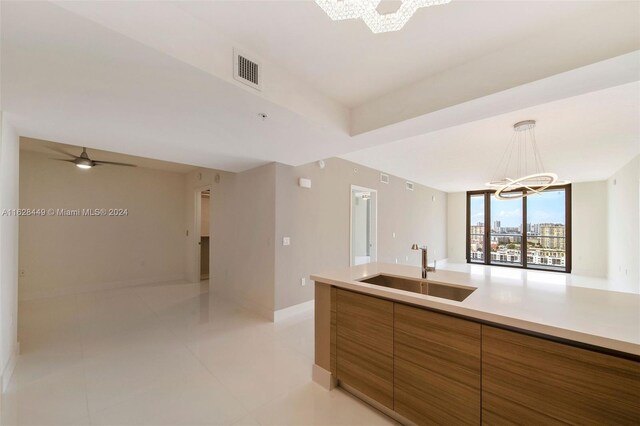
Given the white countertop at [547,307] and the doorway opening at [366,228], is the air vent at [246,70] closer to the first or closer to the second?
the white countertop at [547,307]

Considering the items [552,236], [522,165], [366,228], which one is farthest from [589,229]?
[366,228]

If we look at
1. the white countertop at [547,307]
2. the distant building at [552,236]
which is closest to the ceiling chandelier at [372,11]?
the white countertop at [547,307]

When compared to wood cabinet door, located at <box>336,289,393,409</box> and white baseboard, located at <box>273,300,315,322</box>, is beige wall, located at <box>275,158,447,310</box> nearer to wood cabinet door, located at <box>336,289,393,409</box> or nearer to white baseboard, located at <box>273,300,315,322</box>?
white baseboard, located at <box>273,300,315,322</box>

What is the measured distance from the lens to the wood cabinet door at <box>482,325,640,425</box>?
1.01 meters

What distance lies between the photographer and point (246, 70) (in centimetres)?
166

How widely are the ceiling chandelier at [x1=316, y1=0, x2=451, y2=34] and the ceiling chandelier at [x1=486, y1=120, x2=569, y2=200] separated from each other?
2861 mm

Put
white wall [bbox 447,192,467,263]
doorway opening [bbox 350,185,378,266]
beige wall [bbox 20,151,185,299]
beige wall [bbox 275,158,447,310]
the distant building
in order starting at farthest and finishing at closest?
white wall [bbox 447,192,467,263] < the distant building < doorway opening [bbox 350,185,378,266] < beige wall [bbox 20,151,185,299] < beige wall [bbox 275,158,447,310]

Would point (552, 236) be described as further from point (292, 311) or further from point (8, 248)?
point (8, 248)

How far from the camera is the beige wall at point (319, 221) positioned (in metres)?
3.69

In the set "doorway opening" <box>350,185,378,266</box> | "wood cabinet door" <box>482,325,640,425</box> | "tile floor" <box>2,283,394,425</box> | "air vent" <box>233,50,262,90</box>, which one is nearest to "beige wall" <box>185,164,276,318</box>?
"tile floor" <box>2,283,394,425</box>

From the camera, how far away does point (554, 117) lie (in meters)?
2.89

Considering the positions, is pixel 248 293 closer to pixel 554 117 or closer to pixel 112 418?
pixel 112 418

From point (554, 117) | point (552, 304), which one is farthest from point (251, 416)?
point (554, 117)

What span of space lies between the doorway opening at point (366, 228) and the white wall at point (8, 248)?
465 centimetres
